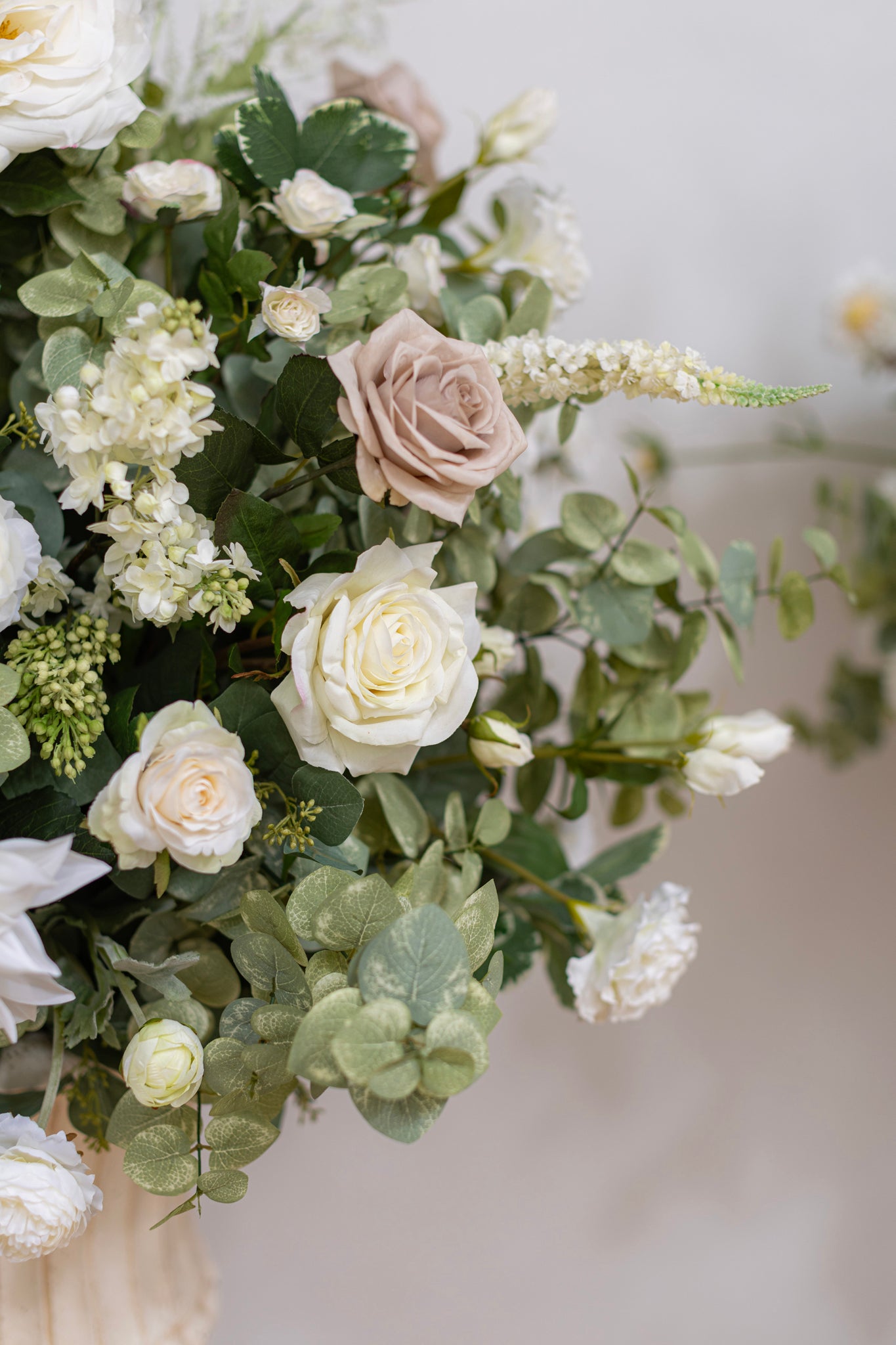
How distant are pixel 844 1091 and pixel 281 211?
89cm

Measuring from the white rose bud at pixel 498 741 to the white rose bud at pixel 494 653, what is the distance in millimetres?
33

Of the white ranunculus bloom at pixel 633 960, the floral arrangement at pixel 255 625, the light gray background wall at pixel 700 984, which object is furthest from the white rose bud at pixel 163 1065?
the light gray background wall at pixel 700 984

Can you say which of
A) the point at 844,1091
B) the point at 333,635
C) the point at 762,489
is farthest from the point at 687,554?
the point at 844,1091

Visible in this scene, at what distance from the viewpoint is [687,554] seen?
552 mm

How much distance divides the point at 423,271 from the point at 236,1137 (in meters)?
0.42

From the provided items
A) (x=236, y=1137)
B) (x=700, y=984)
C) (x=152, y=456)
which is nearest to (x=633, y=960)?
(x=236, y=1137)

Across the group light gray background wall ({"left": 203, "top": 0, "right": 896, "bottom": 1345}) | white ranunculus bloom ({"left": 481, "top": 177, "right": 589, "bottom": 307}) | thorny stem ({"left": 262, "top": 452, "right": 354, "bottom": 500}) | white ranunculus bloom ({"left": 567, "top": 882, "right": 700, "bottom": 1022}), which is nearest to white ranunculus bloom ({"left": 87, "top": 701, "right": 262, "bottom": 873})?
thorny stem ({"left": 262, "top": 452, "right": 354, "bottom": 500})

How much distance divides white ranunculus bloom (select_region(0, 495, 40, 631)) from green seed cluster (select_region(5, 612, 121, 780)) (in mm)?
17

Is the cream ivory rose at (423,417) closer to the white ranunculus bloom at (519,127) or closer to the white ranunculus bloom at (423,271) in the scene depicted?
the white ranunculus bloom at (423,271)

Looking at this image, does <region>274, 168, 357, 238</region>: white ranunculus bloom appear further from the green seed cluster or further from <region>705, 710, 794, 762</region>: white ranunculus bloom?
<region>705, 710, 794, 762</region>: white ranunculus bloom

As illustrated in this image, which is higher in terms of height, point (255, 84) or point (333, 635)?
point (255, 84)

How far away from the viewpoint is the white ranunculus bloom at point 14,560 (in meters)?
0.34

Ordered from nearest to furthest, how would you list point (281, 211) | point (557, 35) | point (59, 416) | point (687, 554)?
point (59, 416) < point (281, 211) < point (687, 554) < point (557, 35)

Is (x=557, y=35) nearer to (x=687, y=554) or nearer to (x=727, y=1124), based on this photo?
(x=687, y=554)
